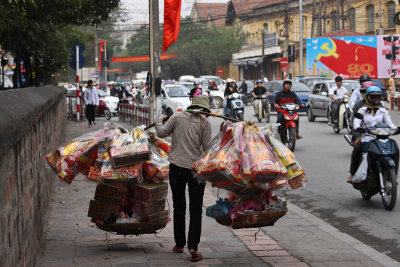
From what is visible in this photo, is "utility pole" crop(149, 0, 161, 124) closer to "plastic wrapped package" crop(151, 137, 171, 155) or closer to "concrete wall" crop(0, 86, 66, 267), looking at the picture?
"plastic wrapped package" crop(151, 137, 171, 155)

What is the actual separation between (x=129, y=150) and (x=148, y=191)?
453 mm

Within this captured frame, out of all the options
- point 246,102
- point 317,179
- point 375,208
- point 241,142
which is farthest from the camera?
point 246,102

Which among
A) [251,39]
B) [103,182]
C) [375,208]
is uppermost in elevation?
[251,39]

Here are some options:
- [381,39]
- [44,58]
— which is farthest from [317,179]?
[381,39]

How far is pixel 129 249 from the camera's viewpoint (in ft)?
22.9

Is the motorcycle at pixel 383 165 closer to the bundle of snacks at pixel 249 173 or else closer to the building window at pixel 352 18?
the bundle of snacks at pixel 249 173

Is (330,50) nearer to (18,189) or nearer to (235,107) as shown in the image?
(235,107)

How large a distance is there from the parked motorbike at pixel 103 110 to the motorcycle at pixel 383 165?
26114 mm

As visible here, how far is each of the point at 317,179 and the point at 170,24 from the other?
21.8ft

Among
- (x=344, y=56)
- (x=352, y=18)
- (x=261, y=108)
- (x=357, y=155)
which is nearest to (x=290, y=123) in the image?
(x=357, y=155)

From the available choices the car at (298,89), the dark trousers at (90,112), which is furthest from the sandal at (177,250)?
the car at (298,89)

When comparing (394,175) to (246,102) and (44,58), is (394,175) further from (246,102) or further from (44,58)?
(246,102)

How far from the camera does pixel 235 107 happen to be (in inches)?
1017

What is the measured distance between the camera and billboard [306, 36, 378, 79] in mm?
42900
